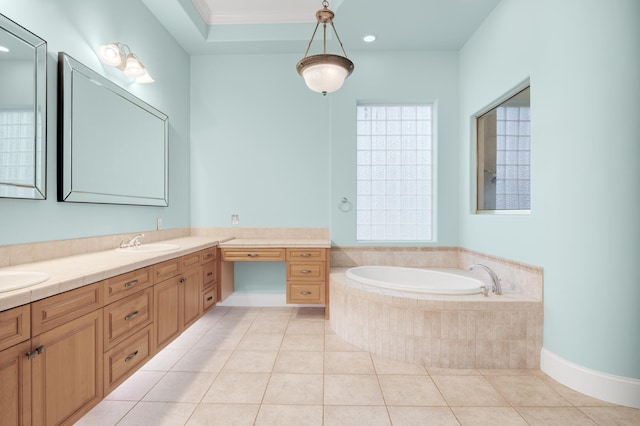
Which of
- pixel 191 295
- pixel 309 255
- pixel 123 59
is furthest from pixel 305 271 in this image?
pixel 123 59

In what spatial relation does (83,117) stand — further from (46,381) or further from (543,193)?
(543,193)

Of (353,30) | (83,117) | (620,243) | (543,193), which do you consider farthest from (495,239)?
(83,117)

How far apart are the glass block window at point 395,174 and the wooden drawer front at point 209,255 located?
1.59 m

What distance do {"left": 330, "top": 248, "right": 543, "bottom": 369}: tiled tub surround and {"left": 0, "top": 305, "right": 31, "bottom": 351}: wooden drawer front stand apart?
2.05m

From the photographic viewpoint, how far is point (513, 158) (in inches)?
103

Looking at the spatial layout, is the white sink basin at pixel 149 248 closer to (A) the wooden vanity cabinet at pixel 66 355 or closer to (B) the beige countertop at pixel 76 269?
(B) the beige countertop at pixel 76 269

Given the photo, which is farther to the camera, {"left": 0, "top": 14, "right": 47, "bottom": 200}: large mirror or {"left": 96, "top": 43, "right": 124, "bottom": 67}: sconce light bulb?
{"left": 96, "top": 43, "right": 124, "bottom": 67}: sconce light bulb

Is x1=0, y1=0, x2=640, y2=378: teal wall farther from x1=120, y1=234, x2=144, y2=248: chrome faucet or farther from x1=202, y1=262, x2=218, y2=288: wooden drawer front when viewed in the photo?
x1=202, y1=262, x2=218, y2=288: wooden drawer front

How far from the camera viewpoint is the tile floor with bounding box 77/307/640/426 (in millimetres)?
1687

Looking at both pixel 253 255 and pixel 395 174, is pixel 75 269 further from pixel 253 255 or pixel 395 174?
pixel 395 174

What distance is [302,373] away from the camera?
215 centimetres

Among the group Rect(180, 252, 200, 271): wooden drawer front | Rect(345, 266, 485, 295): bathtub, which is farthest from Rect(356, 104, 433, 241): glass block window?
Rect(180, 252, 200, 271): wooden drawer front

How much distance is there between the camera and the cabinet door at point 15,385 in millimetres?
1053

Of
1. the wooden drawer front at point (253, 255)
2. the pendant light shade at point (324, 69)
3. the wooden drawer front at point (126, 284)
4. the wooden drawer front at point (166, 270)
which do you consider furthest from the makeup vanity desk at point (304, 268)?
the pendant light shade at point (324, 69)
